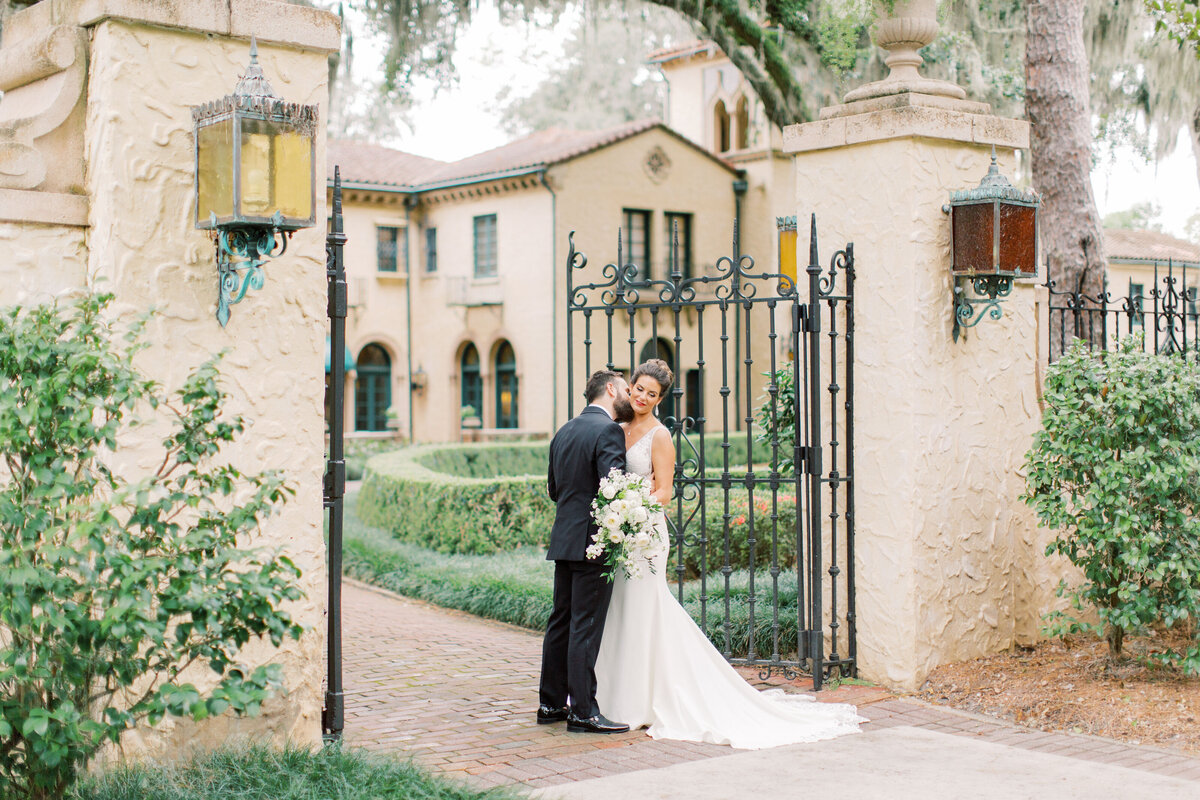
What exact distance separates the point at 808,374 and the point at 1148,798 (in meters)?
3.01

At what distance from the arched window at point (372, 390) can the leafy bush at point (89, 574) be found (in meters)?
26.7

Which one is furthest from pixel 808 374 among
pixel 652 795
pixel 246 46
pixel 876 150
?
pixel 246 46

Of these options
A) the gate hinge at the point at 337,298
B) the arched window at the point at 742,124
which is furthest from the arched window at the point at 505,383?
the gate hinge at the point at 337,298

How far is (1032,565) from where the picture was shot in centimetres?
738

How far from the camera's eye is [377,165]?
31.4 m

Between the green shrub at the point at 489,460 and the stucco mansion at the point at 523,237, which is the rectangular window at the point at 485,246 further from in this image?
the green shrub at the point at 489,460

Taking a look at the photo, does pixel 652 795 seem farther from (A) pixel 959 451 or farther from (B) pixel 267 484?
(A) pixel 959 451

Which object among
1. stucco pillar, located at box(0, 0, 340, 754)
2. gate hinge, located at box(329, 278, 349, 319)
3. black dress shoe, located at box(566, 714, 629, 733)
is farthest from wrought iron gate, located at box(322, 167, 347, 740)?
black dress shoe, located at box(566, 714, 629, 733)

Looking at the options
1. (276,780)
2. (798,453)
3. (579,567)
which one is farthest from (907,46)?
(276,780)

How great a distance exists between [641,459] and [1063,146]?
5.37 m

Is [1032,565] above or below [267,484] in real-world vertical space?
below

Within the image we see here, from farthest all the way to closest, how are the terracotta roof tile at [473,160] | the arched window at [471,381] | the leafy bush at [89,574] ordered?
the arched window at [471,381] < the terracotta roof tile at [473,160] < the leafy bush at [89,574]

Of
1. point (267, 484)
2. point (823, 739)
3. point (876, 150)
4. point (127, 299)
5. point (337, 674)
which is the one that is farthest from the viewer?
point (876, 150)

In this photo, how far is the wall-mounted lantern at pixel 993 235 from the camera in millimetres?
6586
